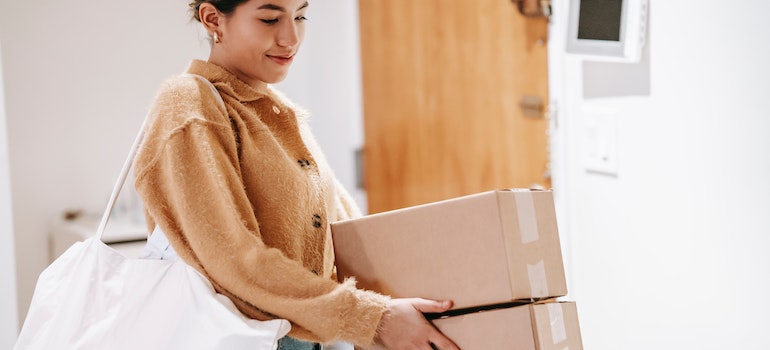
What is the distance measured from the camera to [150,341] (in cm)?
101

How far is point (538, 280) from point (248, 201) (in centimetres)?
40

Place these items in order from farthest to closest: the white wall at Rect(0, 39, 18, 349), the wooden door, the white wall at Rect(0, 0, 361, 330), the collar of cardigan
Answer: the white wall at Rect(0, 0, 361, 330) < the wooden door < the white wall at Rect(0, 39, 18, 349) < the collar of cardigan

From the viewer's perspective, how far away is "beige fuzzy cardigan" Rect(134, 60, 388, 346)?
969 mm

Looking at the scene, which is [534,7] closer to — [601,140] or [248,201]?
[601,140]

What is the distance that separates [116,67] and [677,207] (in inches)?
97.6

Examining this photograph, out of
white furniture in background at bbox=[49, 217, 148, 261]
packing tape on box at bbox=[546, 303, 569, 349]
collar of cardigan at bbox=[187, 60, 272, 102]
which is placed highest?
collar of cardigan at bbox=[187, 60, 272, 102]

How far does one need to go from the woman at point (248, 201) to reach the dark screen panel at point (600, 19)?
679 mm

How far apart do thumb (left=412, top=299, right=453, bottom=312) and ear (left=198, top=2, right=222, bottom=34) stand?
498 millimetres

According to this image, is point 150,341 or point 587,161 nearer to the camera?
point 150,341

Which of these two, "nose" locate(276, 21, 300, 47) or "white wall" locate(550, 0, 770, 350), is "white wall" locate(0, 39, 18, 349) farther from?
"white wall" locate(550, 0, 770, 350)

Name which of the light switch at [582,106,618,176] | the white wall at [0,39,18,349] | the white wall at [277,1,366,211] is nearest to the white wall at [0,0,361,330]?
the white wall at [277,1,366,211]

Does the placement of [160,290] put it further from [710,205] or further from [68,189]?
[68,189]

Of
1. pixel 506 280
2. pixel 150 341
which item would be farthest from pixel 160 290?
pixel 506 280

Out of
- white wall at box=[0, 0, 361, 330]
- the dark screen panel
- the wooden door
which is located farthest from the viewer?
white wall at box=[0, 0, 361, 330]
